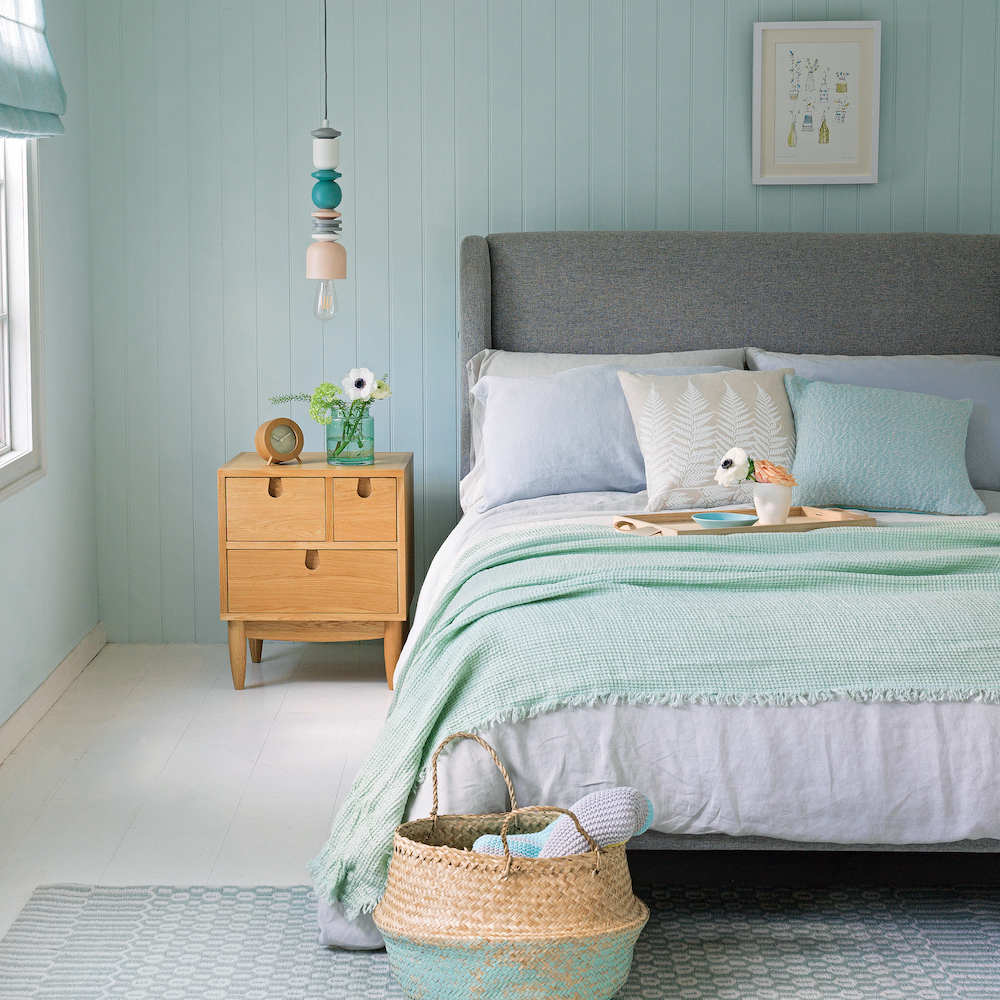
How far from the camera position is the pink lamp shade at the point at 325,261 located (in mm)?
3221

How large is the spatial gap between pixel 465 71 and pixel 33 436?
174 centimetres

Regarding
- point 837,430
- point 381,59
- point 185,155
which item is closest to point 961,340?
point 837,430

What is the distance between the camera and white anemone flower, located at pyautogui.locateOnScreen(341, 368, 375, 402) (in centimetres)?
333

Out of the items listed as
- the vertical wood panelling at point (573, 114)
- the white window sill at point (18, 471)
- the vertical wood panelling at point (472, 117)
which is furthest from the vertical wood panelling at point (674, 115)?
the white window sill at point (18, 471)

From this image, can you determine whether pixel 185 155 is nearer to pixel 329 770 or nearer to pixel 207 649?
pixel 207 649

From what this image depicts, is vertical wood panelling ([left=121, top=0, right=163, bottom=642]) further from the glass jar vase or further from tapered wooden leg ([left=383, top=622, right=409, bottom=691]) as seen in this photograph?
tapered wooden leg ([left=383, top=622, right=409, bottom=691])

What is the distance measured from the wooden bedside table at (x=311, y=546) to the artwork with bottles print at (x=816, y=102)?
1652 mm

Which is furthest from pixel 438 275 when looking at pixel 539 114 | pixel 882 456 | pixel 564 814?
pixel 564 814

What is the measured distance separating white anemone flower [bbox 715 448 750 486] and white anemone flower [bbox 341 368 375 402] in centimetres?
118

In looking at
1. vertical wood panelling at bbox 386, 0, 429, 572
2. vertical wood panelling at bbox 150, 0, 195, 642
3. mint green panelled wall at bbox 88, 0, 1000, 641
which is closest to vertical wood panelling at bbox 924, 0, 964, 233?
mint green panelled wall at bbox 88, 0, 1000, 641

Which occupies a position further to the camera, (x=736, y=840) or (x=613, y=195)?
(x=613, y=195)

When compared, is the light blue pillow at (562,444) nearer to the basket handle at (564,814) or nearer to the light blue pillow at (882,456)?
the light blue pillow at (882,456)

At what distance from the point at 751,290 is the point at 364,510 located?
54.5 inches

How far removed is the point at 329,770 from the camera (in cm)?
272
